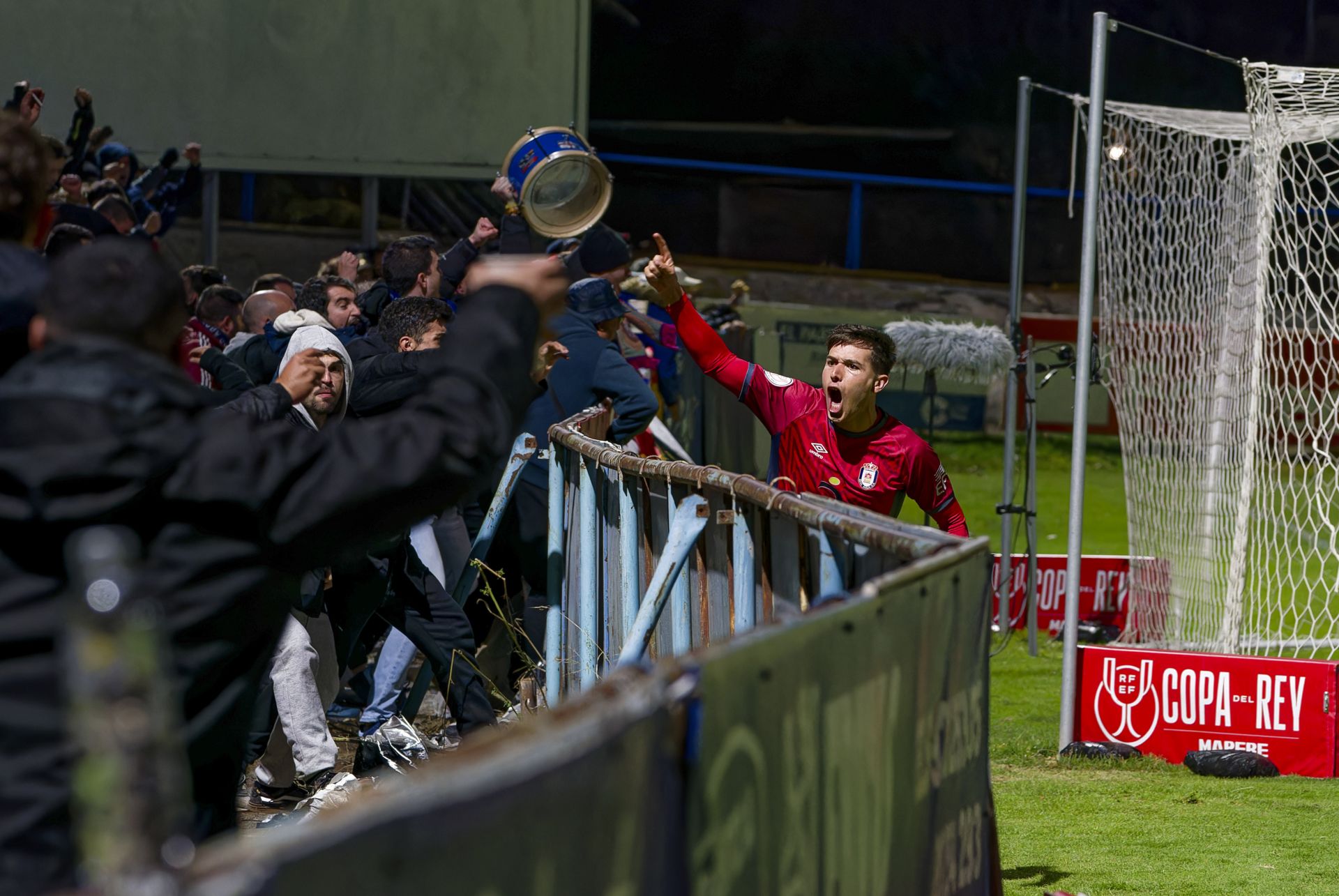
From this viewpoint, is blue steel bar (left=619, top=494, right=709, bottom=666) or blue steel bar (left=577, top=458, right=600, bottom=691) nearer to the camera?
blue steel bar (left=619, top=494, right=709, bottom=666)

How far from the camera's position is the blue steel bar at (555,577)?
21.7 ft

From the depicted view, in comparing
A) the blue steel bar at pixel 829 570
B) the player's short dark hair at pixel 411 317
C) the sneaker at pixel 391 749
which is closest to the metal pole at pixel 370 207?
the player's short dark hair at pixel 411 317

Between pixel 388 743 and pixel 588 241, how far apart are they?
370 cm

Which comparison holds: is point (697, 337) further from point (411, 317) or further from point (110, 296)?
point (110, 296)

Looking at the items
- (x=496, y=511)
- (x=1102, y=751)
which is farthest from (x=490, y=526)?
(x=1102, y=751)

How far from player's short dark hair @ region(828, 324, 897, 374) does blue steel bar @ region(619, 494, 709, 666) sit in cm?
183

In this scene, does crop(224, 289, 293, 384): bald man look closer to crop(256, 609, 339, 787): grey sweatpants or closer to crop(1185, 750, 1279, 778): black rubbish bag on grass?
crop(256, 609, 339, 787): grey sweatpants

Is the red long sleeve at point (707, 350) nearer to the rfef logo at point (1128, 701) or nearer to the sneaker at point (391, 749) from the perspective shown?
the sneaker at point (391, 749)

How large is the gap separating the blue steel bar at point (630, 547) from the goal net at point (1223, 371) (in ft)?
16.3

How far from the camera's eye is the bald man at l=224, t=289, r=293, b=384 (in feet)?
23.6

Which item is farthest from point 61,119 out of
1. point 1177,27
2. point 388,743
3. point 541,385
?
point 1177,27

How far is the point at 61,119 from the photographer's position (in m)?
15.1

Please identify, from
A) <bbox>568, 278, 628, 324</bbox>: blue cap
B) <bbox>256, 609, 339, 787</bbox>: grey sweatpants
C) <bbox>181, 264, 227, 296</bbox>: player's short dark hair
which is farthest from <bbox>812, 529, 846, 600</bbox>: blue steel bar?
<bbox>181, 264, 227, 296</bbox>: player's short dark hair

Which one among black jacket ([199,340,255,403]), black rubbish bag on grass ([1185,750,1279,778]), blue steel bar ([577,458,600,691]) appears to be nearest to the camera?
blue steel bar ([577,458,600,691])
